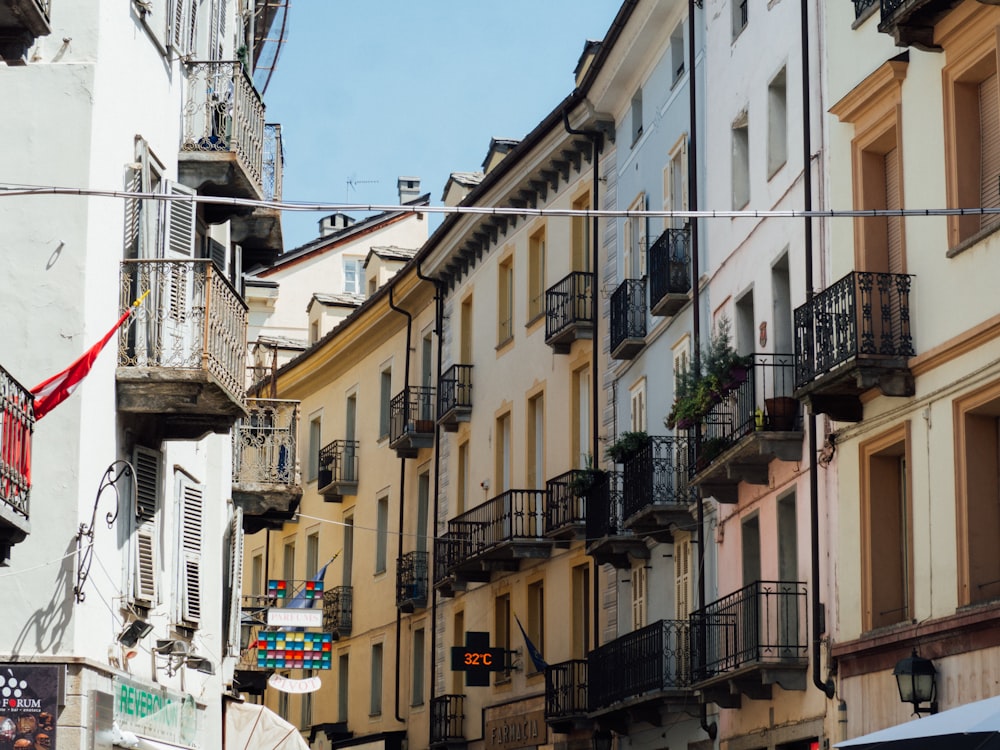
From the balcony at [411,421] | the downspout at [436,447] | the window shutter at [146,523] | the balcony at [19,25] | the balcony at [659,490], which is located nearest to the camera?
the balcony at [19,25]

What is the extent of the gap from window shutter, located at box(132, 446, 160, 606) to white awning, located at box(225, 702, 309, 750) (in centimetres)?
618

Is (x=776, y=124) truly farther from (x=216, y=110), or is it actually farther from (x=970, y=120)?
(x=216, y=110)

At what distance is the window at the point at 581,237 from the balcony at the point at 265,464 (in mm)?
10450

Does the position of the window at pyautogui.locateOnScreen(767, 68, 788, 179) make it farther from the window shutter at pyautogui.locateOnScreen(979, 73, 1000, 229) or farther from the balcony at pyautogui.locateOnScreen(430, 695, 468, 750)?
the balcony at pyautogui.locateOnScreen(430, 695, 468, 750)

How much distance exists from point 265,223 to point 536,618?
14657 millimetres

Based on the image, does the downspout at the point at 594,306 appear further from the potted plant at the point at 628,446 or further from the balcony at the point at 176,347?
the balcony at the point at 176,347

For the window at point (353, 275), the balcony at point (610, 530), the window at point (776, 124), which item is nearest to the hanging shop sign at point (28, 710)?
the window at point (776, 124)

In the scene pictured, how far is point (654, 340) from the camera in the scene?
3316 centimetres

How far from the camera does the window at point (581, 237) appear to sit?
124 ft

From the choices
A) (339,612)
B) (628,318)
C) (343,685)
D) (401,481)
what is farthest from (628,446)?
(343,685)

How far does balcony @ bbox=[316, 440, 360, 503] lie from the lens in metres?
51.2

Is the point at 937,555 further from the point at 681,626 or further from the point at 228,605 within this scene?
the point at 228,605

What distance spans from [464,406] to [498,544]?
5.75 meters

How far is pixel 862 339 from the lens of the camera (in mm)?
21781
